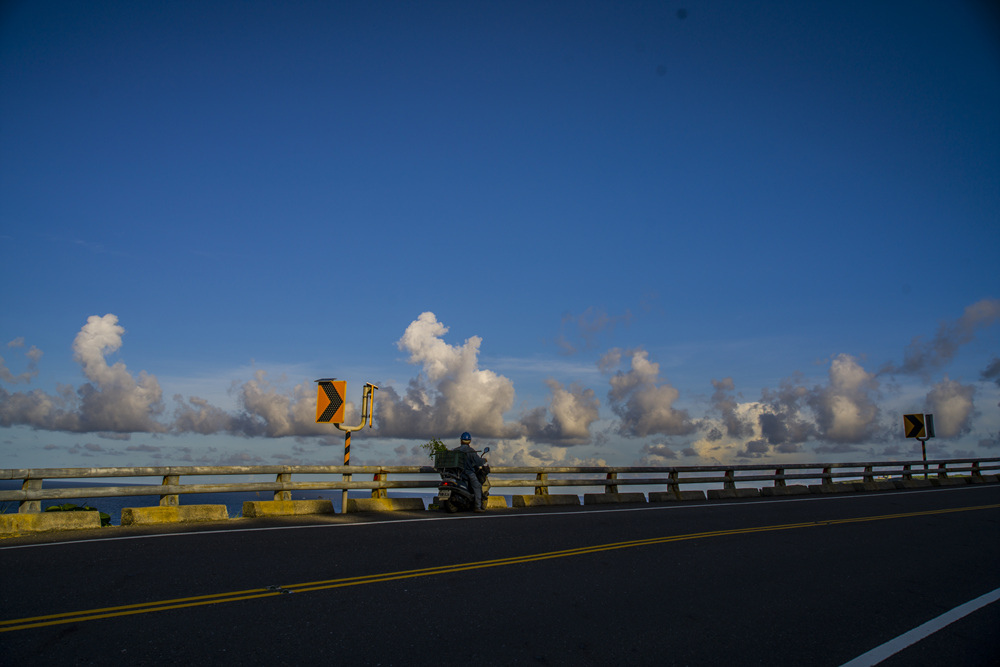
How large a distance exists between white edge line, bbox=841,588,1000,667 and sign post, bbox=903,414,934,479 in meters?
26.4

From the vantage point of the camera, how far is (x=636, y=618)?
6508mm

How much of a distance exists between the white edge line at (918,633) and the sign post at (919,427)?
26.4 metres

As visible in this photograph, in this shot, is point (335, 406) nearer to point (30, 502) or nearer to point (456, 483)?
point (456, 483)

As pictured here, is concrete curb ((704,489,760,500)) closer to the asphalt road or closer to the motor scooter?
the asphalt road

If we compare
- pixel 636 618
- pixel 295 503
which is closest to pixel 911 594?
pixel 636 618

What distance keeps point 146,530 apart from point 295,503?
3.53 m

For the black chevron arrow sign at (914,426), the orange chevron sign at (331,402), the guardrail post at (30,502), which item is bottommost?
the guardrail post at (30,502)

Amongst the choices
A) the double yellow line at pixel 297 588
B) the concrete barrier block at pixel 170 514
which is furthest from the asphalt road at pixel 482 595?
the concrete barrier block at pixel 170 514

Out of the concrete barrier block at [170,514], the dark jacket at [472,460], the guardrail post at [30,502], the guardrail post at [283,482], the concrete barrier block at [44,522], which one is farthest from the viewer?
the dark jacket at [472,460]

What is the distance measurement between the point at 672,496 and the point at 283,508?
40.0ft

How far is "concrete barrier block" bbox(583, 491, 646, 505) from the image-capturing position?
60.6ft

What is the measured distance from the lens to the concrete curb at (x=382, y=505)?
15.0 meters

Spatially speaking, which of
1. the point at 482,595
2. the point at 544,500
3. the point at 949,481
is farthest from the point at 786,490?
the point at 482,595

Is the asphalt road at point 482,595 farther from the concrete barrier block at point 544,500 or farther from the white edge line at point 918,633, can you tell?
the concrete barrier block at point 544,500
